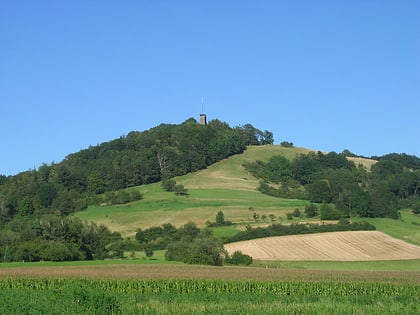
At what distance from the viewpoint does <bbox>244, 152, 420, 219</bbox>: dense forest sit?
5162 inches

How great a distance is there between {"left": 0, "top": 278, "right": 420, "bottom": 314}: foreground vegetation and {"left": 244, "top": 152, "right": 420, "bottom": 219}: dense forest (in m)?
81.3

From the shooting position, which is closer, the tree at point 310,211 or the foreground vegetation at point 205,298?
the foreground vegetation at point 205,298

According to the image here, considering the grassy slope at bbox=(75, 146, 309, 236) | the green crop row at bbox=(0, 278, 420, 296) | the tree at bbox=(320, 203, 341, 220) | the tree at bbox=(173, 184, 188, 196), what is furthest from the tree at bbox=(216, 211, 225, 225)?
the green crop row at bbox=(0, 278, 420, 296)

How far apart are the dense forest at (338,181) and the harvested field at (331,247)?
22521 mm

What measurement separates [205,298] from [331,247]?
64201 mm

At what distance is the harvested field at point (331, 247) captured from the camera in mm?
92500

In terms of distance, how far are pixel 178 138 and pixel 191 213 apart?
206 ft

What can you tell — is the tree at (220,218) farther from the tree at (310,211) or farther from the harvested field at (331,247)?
the tree at (310,211)

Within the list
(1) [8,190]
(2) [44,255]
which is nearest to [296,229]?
(2) [44,255]

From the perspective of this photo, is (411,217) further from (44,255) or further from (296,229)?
(44,255)

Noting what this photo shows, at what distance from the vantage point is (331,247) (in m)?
98.7

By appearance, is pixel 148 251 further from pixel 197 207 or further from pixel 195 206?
pixel 195 206

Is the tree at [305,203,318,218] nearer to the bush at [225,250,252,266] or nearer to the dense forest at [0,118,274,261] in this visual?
the dense forest at [0,118,274,261]

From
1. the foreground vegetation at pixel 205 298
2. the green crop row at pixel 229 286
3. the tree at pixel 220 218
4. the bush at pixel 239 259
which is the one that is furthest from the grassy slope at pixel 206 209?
the foreground vegetation at pixel 205 298
